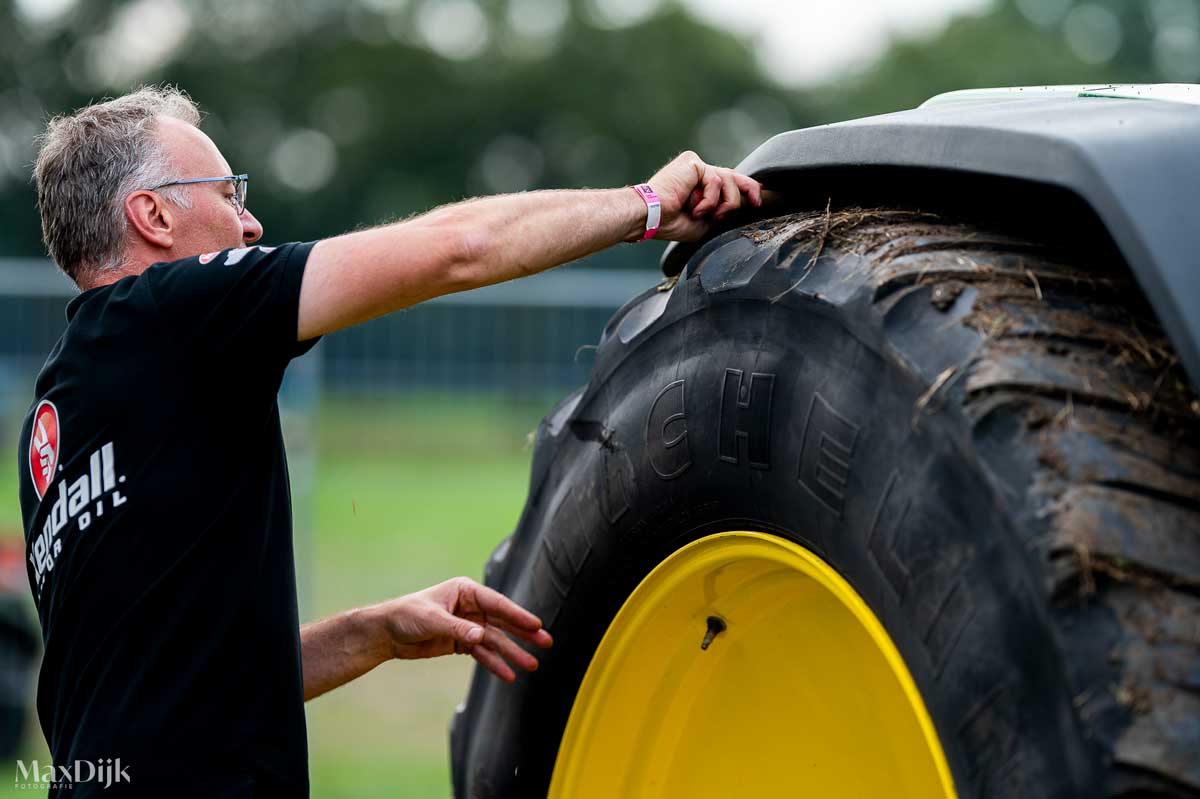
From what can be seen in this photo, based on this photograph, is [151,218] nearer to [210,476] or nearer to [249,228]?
[249,228]

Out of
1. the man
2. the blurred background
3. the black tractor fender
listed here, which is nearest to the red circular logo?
the man

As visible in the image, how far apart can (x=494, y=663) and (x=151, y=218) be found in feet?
3.41

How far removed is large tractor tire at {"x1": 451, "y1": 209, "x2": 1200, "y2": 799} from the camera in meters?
1.27

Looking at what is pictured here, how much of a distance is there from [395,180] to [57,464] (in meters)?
35.2

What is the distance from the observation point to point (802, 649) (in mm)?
1965

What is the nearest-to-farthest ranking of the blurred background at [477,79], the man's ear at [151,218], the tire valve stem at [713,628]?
1. the tire valve stem at [713,628]
2. the man's ear at [151,218]
3. the blurred background at [477,79]

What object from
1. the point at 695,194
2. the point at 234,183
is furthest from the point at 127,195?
the point at 695,194

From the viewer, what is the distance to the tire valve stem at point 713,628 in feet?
6.75

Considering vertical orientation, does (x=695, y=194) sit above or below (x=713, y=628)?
above

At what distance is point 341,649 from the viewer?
2732mm

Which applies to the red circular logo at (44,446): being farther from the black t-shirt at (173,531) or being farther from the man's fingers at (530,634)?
the man's fingers at (530,634)

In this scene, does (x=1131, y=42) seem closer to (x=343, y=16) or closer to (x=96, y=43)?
(x=343, y=16)

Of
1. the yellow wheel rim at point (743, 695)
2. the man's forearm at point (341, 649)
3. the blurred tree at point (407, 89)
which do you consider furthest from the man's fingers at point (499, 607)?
the blurred tree at point (407, 89)

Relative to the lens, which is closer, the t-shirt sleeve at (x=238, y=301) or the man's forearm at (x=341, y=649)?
the t-shirt sleeve at (x=238, y=301)
